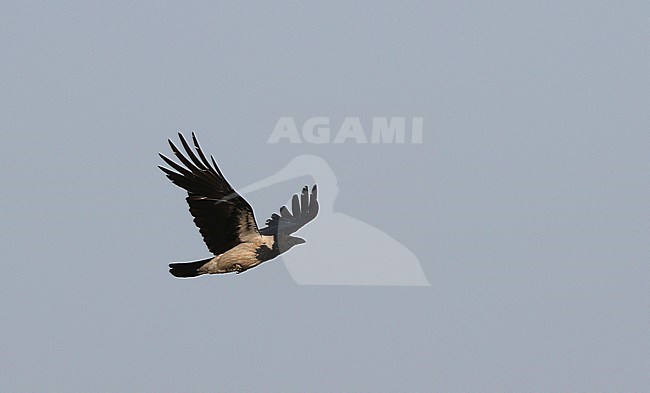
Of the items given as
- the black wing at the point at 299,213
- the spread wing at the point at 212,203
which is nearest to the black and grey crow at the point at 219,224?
the spread wing at the point at 212,203

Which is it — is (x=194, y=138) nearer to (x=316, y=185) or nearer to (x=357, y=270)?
(x=316, y=185)

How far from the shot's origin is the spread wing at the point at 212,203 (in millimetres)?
26406

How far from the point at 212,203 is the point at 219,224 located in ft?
1.74

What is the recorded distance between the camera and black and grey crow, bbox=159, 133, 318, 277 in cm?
2644

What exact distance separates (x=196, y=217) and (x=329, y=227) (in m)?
6.93

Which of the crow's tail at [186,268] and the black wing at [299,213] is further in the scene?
the black wing at [299,213]

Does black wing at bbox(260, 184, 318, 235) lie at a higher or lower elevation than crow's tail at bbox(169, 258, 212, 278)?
higher

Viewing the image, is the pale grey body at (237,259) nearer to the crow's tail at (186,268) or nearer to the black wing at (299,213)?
the crow's tail at (186,268)

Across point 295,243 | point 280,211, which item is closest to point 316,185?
point 280,211

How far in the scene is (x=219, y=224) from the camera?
88.8ft

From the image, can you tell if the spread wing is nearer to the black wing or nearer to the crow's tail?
the crow's tail

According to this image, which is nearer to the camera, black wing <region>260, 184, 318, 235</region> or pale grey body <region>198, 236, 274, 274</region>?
pale grey body <region>198, 236, 274, 274</region>

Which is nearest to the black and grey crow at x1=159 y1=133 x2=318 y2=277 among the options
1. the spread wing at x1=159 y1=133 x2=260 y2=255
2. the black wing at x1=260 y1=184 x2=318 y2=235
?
the spread wing at x1=159 y1=133 x2=260 y2=255

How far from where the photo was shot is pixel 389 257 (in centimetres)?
3634
